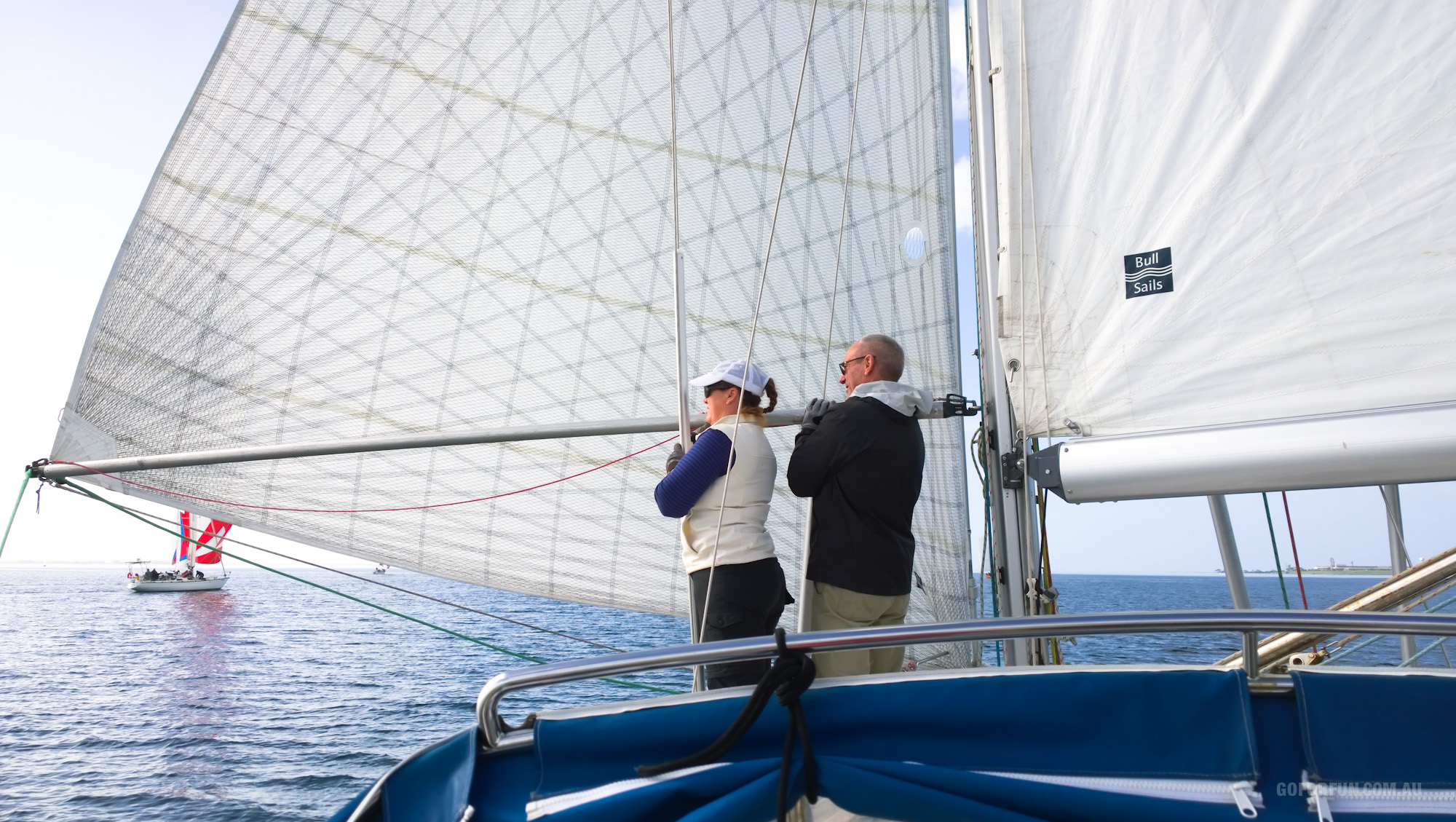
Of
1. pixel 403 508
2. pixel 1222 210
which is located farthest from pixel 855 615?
pixel 403 508

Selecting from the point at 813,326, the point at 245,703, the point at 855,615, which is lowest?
the point at 245,703

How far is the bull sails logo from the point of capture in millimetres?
2066

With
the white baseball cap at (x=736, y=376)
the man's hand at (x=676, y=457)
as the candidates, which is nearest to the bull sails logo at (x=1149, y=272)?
the white baseball cap at (x=736, y=376)

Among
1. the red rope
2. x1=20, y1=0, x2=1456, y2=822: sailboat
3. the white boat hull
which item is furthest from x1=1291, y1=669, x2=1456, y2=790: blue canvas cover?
the white boat hull

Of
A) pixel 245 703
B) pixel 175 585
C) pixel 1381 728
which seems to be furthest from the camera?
pixel 175 585

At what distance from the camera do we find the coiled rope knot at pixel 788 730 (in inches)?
41.4

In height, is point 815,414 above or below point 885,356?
below

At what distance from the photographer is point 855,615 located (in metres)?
2.11

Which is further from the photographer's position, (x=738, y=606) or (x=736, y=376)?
(x=736, y=376)

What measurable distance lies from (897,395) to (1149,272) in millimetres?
666

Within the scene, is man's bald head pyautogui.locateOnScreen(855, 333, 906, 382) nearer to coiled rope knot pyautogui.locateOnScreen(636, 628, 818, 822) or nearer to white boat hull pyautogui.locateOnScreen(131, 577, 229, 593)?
coiled rope knot pyautogui.locateOnScreen(636, 628, 818, 822)

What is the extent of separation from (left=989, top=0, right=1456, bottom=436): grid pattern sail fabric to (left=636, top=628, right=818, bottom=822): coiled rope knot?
1.30 m

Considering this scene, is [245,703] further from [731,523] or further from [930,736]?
[930,736]

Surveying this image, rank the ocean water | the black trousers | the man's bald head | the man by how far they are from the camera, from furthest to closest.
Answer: the ocean water, the man's bald head, the man, the black trousers
